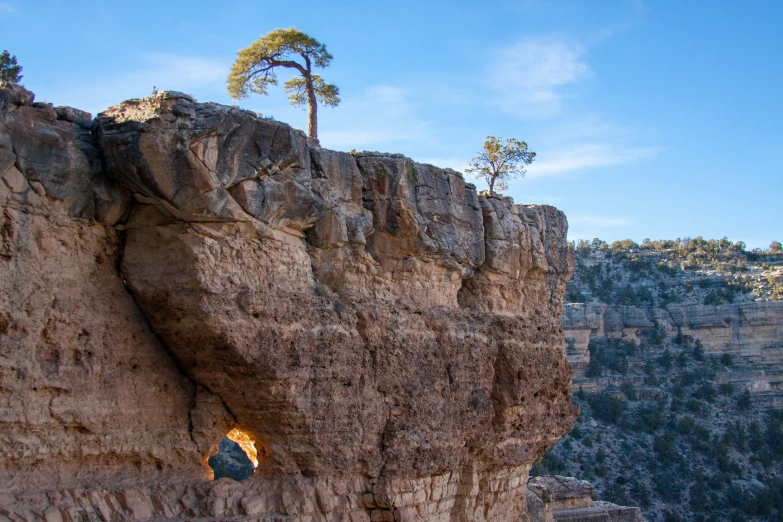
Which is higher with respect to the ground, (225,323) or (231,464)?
(225,323)

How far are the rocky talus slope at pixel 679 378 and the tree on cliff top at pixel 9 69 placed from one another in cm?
3373

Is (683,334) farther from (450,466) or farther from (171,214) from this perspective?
(171,214)

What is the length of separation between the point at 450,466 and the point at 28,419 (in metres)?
6.68

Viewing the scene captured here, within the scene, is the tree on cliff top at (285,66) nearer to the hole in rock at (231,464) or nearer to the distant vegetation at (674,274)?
the hole in rock at (231,464)

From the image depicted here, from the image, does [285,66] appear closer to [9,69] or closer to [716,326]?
[9,69]

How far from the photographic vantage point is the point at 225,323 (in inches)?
445

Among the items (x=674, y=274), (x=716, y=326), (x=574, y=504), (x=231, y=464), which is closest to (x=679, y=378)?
(x=716, y=326)

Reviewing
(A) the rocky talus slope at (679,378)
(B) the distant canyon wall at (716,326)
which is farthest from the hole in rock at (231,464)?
(B) the distant canyon wall at (716,326)

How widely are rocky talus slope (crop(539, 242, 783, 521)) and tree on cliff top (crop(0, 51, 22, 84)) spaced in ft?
111

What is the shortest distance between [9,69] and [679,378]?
50.5 m

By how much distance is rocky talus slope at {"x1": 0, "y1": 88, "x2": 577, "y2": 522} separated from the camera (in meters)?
10.3

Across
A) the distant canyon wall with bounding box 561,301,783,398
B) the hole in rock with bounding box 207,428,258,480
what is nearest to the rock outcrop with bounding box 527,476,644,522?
the hole in rock with bounding box 207,428,258,480

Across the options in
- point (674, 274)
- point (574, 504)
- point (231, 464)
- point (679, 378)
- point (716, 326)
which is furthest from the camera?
point (674, 274)

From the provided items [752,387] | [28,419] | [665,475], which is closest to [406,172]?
[28,419]
